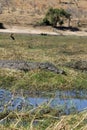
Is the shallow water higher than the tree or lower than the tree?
higher

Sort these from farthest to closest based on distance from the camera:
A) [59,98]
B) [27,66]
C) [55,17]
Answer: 1. [55,17]
2. [27,66]
3. [59,98]

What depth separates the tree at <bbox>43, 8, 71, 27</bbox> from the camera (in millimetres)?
59812

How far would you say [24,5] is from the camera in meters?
68.2

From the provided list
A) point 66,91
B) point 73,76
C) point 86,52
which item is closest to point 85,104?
point 66,91

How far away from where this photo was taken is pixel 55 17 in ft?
198

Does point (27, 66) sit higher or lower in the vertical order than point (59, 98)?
lower

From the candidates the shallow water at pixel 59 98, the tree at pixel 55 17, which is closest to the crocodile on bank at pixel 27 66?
the shallow water at pixel 59 98

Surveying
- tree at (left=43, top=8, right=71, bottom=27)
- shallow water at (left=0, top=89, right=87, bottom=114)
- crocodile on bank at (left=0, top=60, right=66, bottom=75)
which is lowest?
tree at (left=43, top=8, right=71, bottom=27)

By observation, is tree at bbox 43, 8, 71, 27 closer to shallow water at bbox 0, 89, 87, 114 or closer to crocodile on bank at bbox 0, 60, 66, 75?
crocodile on bank at bbox 0, 60, 66, 75

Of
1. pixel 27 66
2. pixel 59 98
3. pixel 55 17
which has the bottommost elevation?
pixel 55 17

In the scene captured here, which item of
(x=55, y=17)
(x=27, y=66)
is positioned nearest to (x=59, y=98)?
(x=27, y=66)

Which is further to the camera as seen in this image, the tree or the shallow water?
the tree

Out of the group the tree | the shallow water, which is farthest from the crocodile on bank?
the tree

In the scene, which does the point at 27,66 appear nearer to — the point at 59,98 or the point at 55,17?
the point at 59,98
